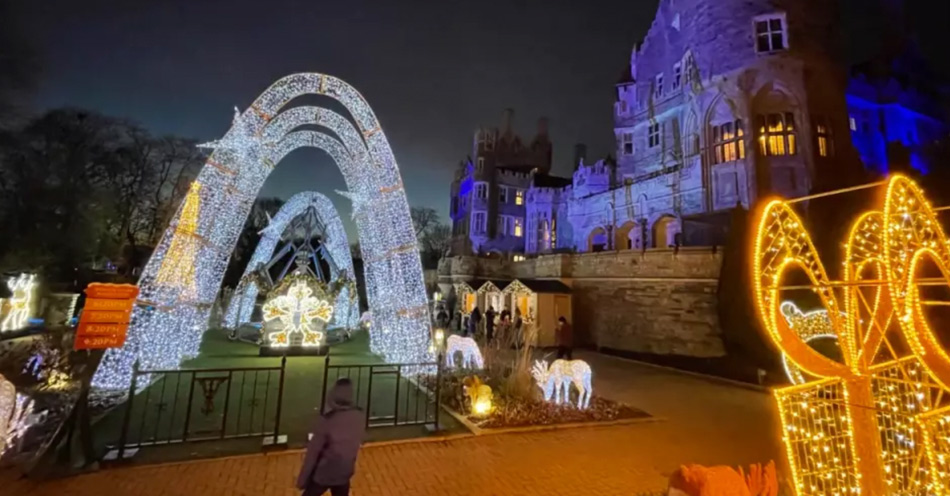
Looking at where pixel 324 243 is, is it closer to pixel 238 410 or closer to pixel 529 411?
pixel 238 410

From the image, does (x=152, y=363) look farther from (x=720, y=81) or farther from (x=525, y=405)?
(x=720, y=81)

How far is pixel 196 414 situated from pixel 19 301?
44.1ft

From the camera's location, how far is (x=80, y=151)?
63.0 feet

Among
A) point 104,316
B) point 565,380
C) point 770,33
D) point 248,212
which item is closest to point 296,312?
point 248,212

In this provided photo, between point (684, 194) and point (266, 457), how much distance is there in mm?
22813

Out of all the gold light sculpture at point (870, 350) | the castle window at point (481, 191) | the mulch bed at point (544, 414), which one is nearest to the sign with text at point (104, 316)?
the mulch bed at point (544, 414)

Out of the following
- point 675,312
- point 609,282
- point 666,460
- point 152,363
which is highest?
point 609,282

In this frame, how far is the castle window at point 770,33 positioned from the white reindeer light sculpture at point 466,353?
2102 centimetres

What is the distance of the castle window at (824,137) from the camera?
65.8 feet

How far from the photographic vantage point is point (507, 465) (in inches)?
231

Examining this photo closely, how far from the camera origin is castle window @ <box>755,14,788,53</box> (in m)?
20.5

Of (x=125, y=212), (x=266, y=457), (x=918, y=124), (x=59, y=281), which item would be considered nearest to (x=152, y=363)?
(x=266, y=457)

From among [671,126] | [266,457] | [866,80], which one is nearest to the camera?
[266,457]

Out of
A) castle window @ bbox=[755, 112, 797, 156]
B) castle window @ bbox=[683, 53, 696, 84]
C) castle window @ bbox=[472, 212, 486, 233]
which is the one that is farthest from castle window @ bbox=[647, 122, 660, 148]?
castle window @ bbox=[472, 212, 486, 233]
